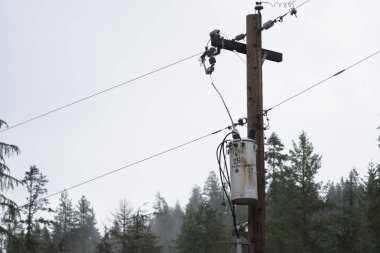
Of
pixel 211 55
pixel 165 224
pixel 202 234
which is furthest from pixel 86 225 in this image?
pixel 211 55

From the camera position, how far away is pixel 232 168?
988cm

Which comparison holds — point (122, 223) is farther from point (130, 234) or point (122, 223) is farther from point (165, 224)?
point (165, 224)

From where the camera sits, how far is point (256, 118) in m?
10.5

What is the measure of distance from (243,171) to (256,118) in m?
1.25

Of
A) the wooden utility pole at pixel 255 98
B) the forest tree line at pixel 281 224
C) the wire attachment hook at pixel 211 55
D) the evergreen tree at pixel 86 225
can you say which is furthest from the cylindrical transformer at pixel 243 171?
the evergreen tree at pixel 86 225

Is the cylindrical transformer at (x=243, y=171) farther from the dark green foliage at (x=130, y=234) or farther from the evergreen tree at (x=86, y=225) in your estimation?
the evergreen tree at (x=86, y=225)

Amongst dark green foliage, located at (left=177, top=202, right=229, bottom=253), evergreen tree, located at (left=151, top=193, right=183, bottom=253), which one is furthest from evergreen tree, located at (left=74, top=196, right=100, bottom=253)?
dark green foliage, located at (left=177, top=202, right=229, bottom=253)

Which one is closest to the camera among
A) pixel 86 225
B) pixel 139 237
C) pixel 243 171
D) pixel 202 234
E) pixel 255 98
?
pixel 243 171

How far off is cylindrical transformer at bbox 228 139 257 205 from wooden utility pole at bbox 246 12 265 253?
0.29 meters

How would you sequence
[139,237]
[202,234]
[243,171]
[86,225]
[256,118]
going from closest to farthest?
[243,171] → [256,118] → [139,237] → [202,234] → [86,225]

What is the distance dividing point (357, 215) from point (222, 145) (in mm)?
37903

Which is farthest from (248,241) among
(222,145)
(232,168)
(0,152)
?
(0,152)

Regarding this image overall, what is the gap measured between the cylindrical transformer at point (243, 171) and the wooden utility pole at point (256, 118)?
290mm

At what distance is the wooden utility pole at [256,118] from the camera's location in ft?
32.0
